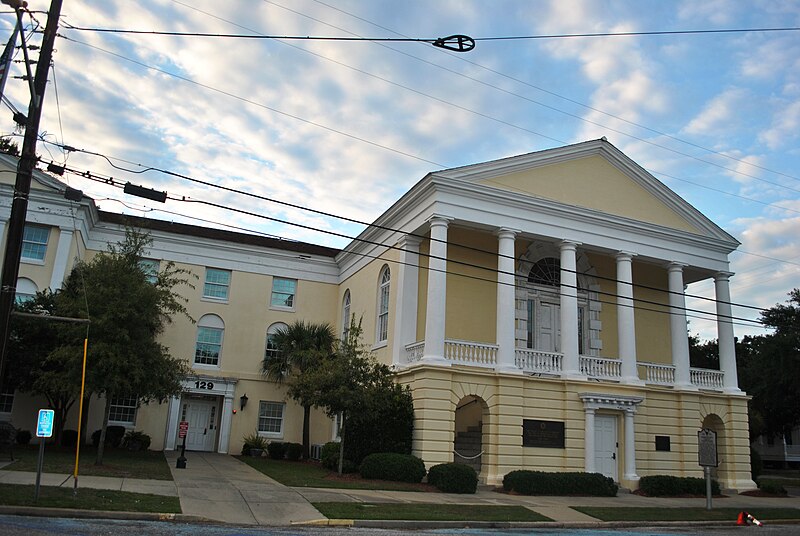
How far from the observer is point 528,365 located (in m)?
25.2

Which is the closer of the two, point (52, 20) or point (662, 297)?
point (52, 20)

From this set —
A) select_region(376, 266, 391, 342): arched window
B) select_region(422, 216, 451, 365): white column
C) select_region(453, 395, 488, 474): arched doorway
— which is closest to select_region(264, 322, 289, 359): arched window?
select_region(376, 266, 391, 342): arched window

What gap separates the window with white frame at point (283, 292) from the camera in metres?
35.8

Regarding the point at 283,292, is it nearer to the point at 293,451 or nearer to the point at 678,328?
the point at 293,451

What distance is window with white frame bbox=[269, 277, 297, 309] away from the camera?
35750mm

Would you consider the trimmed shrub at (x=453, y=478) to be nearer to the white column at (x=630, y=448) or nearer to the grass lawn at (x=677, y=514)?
the grass lawn at (x=677, y=514)

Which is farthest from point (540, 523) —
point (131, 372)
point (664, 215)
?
point (664, 215)

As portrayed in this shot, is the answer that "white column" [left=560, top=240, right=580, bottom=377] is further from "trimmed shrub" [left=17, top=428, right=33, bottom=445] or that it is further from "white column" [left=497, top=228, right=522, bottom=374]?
"trimmed shrub" [left=17, top=428, right=33, bottom=445]

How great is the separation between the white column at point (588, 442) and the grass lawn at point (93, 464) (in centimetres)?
1420

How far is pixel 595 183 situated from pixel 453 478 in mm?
14099

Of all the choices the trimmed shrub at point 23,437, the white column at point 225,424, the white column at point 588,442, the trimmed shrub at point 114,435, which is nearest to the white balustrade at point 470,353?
the white column at point 588,442

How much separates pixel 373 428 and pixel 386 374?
75.3 inches

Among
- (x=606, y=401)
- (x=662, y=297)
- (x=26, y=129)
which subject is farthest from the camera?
(x=662, y=297)

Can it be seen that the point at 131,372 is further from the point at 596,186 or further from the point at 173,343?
the point at 596,186
